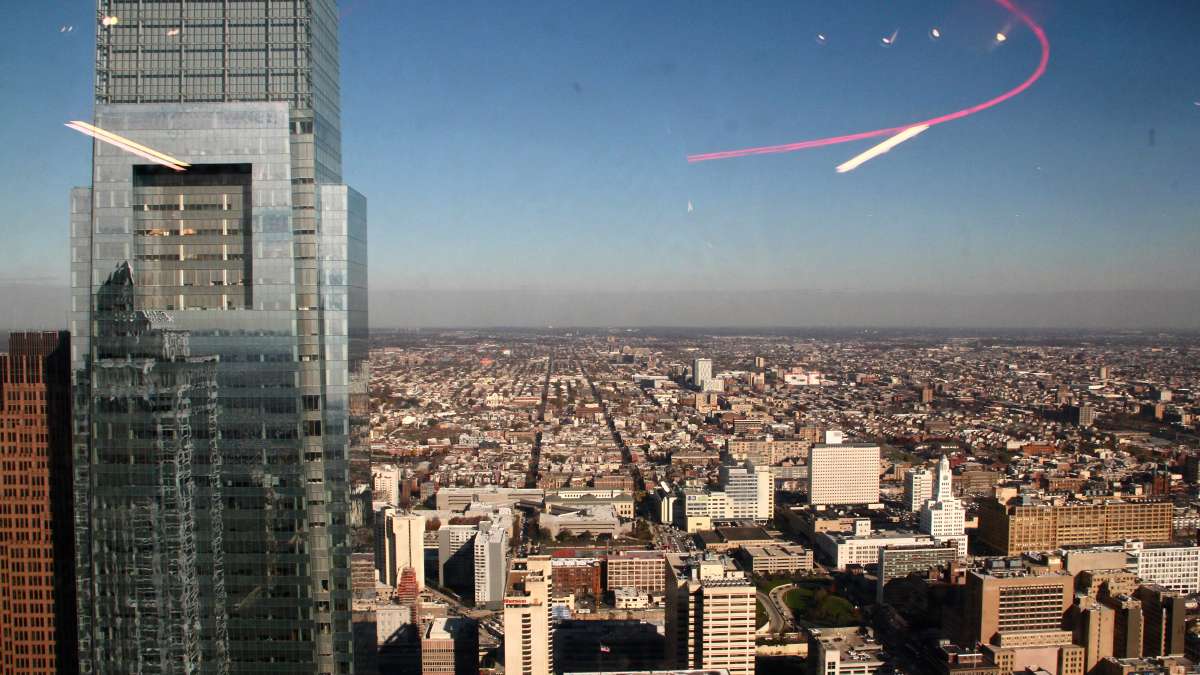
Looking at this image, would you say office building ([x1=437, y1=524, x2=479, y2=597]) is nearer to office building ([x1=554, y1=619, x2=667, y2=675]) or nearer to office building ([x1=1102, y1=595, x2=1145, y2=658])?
office building ([x1=554, y1=619, x2=667, y2=675])

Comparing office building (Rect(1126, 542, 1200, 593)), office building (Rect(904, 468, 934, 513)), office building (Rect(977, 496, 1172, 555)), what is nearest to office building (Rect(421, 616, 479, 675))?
office building (Rect(1126, 542, 1200, 593))

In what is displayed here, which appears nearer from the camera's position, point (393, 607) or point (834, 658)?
point (834, 658)

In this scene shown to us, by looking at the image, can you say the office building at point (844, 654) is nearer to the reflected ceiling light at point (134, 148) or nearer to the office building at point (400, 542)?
the office building at point (400, 542)

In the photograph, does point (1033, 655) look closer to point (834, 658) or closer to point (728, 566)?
point (834, 658)

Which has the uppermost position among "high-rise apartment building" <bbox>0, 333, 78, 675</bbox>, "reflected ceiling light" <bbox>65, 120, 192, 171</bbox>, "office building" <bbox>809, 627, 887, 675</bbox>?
"reflected ceiling light" <bbox>65, 120, 192, 171</bbox>

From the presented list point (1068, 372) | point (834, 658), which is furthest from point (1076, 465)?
point (834, 658)

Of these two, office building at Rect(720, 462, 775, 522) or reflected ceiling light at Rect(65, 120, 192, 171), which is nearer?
reflected ceiling light at Rect(65, 120, 192, 171)
